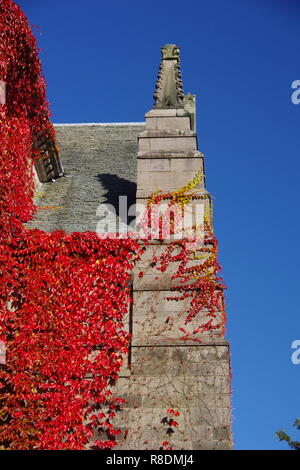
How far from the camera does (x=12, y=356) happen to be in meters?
13.2

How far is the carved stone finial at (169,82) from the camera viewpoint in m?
17.0

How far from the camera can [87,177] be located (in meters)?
18.4

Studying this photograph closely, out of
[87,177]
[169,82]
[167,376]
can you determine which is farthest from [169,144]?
[167,376]

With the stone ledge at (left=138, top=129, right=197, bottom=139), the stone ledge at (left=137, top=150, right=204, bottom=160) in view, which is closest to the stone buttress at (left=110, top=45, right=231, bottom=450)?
the stone ledge at (left=137, top=150, right=204, bottom=160)

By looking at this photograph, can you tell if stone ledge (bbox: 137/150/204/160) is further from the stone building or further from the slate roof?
the slate roof

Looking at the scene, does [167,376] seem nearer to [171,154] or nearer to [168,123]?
[171,154]

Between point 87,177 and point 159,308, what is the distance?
5.85 m

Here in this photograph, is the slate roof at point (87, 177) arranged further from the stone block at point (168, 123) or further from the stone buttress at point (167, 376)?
the stone buttress at point (167, 376)

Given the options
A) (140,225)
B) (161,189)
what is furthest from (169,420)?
(161,189)

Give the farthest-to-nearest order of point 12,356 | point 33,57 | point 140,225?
1. point 33,57
2. point 140,225
3. point 12,356

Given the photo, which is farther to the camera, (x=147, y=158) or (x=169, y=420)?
(x=147, y=158)

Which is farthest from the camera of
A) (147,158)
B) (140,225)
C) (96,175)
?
(96,175)

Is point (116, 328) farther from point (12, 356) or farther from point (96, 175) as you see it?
point (96, 175)
